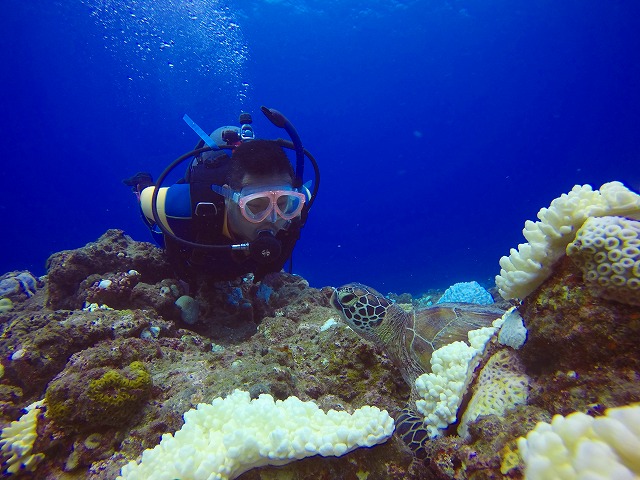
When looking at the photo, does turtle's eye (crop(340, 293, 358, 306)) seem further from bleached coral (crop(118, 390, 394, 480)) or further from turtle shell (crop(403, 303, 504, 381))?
bleached coral (crop(118, 390, 394, 480))

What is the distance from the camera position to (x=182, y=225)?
146 inches

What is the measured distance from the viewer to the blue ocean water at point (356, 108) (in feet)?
121

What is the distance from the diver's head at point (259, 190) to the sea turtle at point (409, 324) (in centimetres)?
118

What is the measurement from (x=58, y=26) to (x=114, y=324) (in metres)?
45.4

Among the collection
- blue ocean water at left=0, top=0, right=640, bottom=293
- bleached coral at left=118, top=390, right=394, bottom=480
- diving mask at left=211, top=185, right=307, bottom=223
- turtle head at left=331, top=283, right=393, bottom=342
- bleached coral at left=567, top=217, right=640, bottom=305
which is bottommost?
bleached coral at left=118, top=390, right=394, bottom=480

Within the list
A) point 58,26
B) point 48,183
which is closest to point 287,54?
point 58,26

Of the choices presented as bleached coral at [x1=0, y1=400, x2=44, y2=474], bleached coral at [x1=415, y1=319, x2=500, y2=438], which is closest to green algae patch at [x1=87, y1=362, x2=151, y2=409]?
bleached coral at [x1=0, y1=400, x2=44, y2=474]

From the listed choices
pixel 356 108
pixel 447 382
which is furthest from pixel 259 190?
pixel 356 108

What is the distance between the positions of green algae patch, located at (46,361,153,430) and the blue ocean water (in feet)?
100.0

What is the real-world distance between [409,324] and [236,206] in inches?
88.3

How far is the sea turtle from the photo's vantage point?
258cm

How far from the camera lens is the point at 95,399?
1.84 meters

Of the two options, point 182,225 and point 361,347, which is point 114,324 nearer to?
point 182,225

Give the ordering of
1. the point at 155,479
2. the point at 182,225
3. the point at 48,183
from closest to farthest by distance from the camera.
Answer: the point at 155,479, the point at 182,225, the point at 48,183
